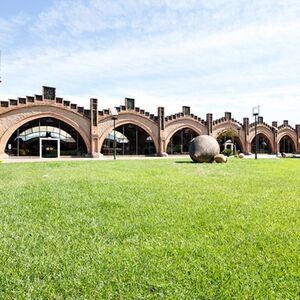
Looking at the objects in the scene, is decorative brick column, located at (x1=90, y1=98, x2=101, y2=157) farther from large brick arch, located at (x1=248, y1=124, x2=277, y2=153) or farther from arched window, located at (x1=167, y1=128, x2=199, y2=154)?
large brick arch, located at (x1=248, y1=124, x2=277, y2=153)

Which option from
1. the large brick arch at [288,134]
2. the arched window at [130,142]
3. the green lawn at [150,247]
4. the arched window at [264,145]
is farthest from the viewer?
the large brick arch at [288,134]

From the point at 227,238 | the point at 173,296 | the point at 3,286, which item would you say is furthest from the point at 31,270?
the point at 227,238

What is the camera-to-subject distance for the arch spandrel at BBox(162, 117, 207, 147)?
4641 centimetres

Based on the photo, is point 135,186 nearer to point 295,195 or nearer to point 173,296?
point 295,195

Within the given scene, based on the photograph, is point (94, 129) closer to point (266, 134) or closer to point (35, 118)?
point (35, 118)

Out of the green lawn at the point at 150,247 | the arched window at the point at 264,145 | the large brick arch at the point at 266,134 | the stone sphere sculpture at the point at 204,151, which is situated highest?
the large brick arch at the point at 266,134

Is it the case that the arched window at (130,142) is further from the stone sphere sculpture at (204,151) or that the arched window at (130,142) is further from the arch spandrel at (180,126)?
the stone sphere sculpture at (204,151)

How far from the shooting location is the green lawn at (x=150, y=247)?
3.04 m

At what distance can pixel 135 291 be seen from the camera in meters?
2.98

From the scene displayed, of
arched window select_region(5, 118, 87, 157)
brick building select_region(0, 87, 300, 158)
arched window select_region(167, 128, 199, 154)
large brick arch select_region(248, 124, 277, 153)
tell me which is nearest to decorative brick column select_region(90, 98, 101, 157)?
brick building select_region(0, 87, 300, 158)

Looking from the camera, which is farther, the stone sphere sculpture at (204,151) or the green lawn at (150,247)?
the stone sphere sculpture at (204,151)

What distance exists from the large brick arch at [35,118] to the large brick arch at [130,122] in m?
1.91

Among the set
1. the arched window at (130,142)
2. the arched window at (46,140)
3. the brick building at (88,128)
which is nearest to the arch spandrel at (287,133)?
the brick building at (88,128)

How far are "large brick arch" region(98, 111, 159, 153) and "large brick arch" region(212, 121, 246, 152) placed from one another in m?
12.6
